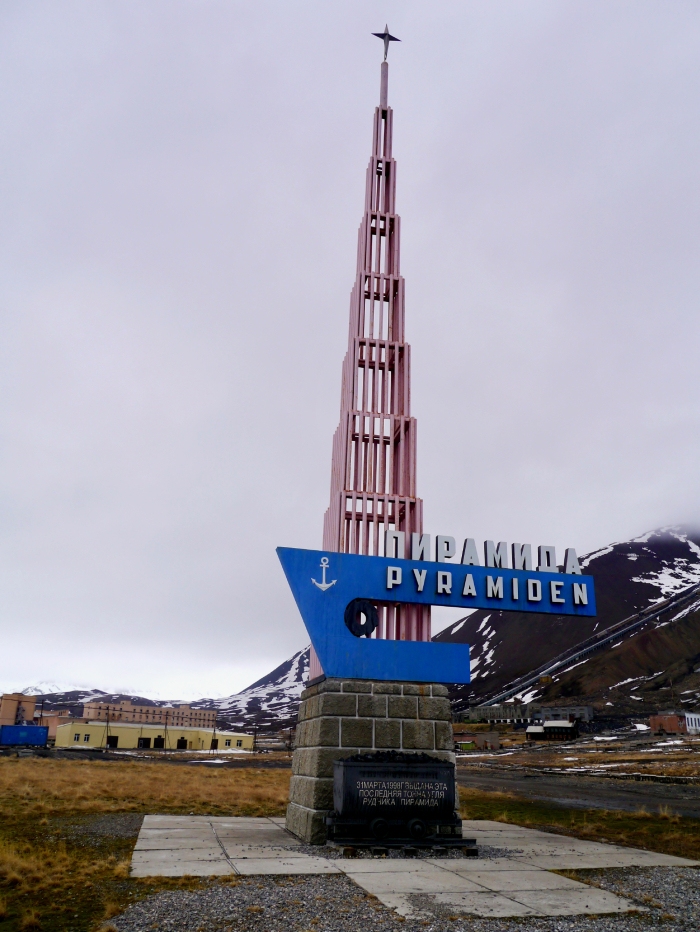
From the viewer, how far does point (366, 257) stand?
2412cm

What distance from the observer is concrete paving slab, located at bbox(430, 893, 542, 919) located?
29.9ft

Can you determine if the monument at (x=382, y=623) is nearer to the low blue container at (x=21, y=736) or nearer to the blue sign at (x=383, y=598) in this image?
the blue sign at (x=383, y=598)

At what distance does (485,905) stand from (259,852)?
619 cm

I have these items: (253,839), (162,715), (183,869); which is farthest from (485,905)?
(162,715)

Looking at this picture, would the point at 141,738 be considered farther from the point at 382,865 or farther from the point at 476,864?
the point at 476,864

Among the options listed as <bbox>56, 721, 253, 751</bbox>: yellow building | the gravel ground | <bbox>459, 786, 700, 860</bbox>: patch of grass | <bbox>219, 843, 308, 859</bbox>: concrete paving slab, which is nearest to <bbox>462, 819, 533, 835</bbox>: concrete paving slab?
<bbox>459, 786, 700, 860</bbox>: patch of grass

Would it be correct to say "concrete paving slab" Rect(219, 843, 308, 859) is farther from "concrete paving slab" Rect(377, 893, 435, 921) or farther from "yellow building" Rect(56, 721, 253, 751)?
"yellow building" Rect(56, 721, 253, 751)

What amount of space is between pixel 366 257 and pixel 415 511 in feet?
33.4

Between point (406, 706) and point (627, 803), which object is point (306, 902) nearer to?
point (406, 706)

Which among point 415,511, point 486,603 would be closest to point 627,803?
point 486,603

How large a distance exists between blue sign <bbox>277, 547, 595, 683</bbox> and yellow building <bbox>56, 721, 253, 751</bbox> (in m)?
96.2

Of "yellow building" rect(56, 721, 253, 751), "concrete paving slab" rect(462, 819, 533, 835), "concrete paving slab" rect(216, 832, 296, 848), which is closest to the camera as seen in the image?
"concrete paving slab" rect(216, 832, 296, 848)

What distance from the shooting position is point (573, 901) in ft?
32.4

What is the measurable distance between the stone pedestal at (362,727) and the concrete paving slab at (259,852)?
129 centimetres
